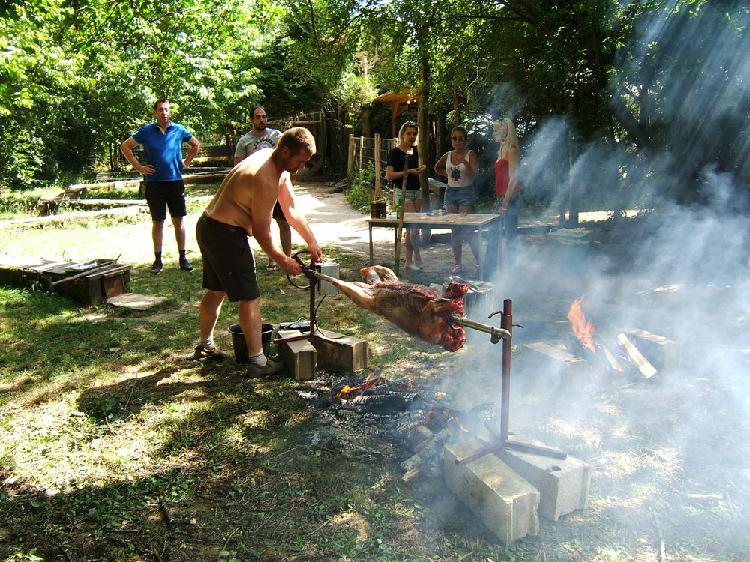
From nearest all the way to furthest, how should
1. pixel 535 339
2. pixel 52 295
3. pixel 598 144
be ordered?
pixel 535 339 < pixel 52 295 < pixel 598 144

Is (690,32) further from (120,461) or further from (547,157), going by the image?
(120,461)

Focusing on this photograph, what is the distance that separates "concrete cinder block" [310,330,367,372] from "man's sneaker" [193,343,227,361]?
0.82m

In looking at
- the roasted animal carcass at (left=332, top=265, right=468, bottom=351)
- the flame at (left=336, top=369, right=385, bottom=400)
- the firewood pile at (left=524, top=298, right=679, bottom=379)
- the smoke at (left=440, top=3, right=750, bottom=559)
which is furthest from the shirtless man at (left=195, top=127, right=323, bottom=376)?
the firewood pile at (left=524, top=298, right=679, bottom=379)

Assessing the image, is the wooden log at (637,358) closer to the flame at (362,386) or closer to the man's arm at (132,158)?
the flame at (362,386)

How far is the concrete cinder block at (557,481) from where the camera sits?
2.91 meters

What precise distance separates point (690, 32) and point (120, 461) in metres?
7.56

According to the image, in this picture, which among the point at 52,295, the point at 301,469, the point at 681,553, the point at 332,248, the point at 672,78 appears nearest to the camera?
the point at 681,553

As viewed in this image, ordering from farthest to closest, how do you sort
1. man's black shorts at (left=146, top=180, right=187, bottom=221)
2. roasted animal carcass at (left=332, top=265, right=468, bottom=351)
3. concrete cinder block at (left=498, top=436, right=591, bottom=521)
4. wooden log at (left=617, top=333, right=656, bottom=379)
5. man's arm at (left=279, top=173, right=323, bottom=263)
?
1. man's black shorts at (left=146, top=180, right=187, bottom=221)
2. man's arm at (left=279, top=173, right=323, bottom=263)
3. wooden log at (left=617, top=333, right=656, bottom=379)
4. roasted animal carcass at (left=332, top=265, right=468, bottom=351)
5. concrete cinder block at (left=498, top=436, right=591, bottom=521)

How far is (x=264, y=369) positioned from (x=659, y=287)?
4896 mm

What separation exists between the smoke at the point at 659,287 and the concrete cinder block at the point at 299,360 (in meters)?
1.18

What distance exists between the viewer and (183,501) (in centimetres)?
317

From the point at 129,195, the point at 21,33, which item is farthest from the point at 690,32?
the point at 129,195

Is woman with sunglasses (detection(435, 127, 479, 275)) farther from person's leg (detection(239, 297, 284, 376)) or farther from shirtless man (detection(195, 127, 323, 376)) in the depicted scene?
person's leg (detection(239, 297, 284, 376))

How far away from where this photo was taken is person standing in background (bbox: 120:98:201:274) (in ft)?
25.2
